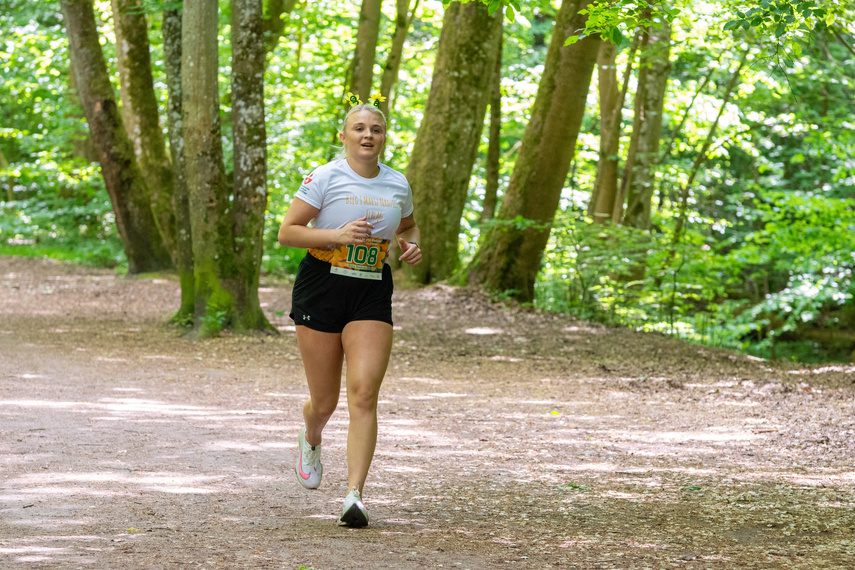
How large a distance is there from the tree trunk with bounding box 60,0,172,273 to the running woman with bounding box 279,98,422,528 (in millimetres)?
12239

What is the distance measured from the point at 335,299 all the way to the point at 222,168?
7.32 metres

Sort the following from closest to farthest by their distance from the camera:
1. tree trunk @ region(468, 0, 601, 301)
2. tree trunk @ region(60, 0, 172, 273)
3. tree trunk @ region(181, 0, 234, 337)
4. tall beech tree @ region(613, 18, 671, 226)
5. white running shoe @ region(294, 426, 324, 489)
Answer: white running shoe @ region(294, 426, 324, 489)
tree trunk @ region(181, 0, 234, 337)
tree trunk @ region(468, 0, 601, 301)
tree trunk @ region(60, 0, 172, 273)
tall beech tree @ region(613, 18, 671, 226)

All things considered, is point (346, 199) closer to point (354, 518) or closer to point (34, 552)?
point (354, 518)

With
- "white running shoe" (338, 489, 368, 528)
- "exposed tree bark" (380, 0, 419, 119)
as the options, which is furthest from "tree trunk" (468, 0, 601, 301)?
"white running shoe" (338, 489, 368, 528)

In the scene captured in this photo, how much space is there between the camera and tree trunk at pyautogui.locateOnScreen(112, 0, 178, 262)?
1461 cm

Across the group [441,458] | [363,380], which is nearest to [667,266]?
[441,458]

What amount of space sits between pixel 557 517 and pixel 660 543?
24.2 inches

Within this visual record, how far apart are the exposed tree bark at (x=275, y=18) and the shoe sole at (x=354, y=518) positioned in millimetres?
15863

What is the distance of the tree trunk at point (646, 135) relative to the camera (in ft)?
56.0

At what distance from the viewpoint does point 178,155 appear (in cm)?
1179

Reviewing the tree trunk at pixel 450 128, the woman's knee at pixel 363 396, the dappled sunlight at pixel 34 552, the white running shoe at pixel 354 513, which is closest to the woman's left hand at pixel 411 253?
the woman's knee at pixel 363 396

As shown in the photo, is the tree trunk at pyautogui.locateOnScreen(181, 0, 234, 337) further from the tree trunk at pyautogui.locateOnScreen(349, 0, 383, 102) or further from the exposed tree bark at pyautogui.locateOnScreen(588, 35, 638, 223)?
the exposed tree bark at pyautogui.locateOnScreen(588, 35, 638, 223)

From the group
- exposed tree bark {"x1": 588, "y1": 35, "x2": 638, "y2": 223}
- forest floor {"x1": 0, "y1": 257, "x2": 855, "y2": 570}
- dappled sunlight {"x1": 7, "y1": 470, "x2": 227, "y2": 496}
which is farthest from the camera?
exposed tree bark {"x1": 588, "y1": 35, "x2": 638, "y2": 223}

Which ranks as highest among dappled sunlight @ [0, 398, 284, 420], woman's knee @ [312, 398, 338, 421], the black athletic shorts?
the black athletic shorts
